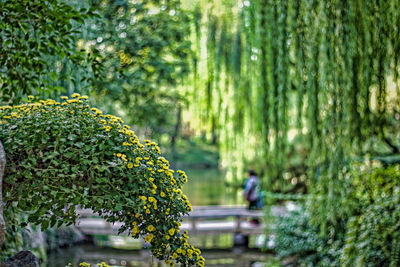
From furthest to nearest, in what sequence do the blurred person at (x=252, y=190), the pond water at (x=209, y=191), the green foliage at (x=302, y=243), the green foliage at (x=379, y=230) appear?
the pond water at (x=209, y=191) < the blurred person at (x=252, y=190) < the green foliage at (x=302, y=243) < the green foliage at (x=379, y=230)

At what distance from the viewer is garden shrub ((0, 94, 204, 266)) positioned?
2.42 metres

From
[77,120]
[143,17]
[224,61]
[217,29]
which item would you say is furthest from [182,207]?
[143,17]

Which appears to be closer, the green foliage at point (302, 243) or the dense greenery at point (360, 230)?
the dense greenery at point (360, 230)

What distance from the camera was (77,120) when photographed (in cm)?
263

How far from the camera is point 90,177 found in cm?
246

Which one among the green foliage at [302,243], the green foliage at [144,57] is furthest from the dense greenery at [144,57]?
the green foliage at [302,243]

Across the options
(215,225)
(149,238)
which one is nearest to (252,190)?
(215,225)

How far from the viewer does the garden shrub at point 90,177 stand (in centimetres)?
242

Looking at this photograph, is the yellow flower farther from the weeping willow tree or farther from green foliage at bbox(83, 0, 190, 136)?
green foliage at bbox(83, 0, 190, 136)

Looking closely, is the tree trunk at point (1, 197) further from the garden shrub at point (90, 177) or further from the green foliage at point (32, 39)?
the green foliage at point (32, 39)

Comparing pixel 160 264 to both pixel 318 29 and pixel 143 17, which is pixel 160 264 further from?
pixel 318 29

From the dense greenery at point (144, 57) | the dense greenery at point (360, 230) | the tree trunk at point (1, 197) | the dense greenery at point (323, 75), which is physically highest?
the dense greenery at point (144, 57)

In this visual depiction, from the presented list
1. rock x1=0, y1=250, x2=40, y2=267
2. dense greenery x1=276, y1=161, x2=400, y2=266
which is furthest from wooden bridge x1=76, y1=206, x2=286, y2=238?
rock x1=0, y1=250, x2=40, y2=267

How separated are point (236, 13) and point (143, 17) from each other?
9.21 ft
